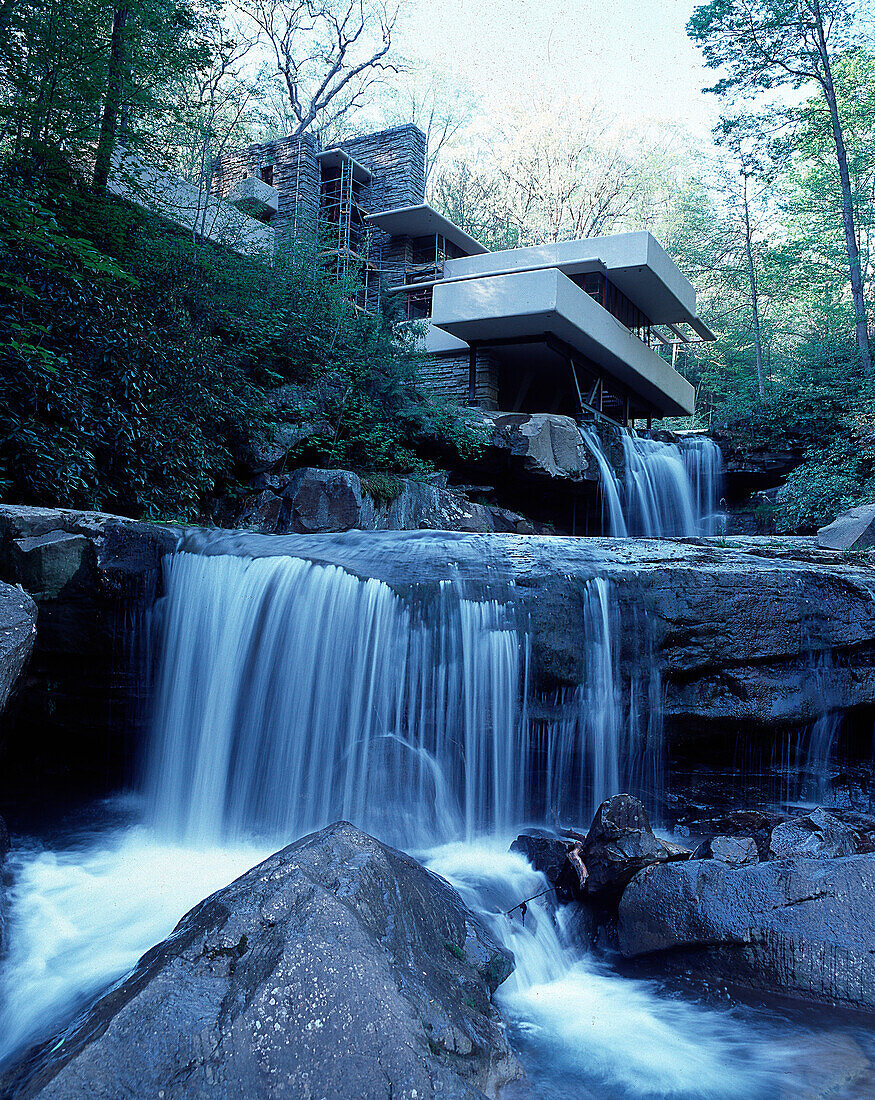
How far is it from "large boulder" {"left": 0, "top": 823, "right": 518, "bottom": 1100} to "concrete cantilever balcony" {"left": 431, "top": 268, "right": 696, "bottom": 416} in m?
13.2

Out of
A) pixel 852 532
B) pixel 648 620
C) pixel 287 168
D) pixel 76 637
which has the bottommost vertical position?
pixel 76 637

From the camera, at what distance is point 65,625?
559 centimetres

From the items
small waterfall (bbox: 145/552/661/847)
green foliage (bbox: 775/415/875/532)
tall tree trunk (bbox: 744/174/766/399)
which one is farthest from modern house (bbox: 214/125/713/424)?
small waterfall (bbox: 145/552/661/847)

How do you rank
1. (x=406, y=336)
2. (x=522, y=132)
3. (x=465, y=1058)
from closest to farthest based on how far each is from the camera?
(x=465, y=1058) → (x=406, y=336) → (x=522, y=132)

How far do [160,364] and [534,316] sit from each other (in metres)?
8.24

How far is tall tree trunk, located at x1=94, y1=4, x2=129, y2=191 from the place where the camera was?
366 inches

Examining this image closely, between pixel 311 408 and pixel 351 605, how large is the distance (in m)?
7.00

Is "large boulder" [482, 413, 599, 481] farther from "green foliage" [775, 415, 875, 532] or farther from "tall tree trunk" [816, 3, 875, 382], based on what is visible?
"tall tree trunk" [816, 3, 875, 382]

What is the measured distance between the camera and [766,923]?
338cm

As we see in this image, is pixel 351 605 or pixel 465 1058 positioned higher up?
pixel 351 605

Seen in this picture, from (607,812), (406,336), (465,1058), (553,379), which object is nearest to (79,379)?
(607,812)

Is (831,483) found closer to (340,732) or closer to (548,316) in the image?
(548,316)

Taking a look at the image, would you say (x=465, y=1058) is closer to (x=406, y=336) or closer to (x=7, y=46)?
(x=7, y=46)

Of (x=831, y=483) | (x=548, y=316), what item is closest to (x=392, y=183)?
(x=548, y=316)
